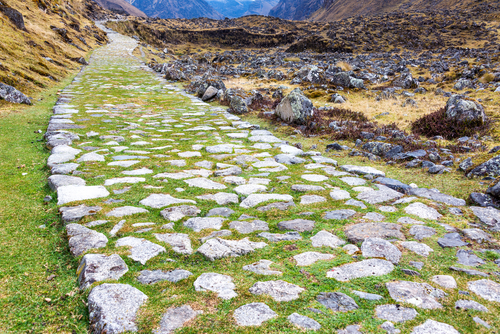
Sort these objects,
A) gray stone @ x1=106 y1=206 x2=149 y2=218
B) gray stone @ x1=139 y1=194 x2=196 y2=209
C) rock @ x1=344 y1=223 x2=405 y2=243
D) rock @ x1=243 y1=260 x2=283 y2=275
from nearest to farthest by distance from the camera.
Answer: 1. rock @ x1=243 y1=260 x2=283 y2=275
2. rock @ x1=344 y1=223 x2=405 y2=243
3. gray stone @ x1=106 y1=206 x2=149 y2=218
4. gray stone @ x1=139 y1=194 x2=196 y2=209

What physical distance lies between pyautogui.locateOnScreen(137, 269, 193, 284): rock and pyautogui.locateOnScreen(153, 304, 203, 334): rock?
1.05ft

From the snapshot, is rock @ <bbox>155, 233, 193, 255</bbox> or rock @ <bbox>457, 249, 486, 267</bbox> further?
rock @ <bbox>155, 233, 193, 255</bbox>

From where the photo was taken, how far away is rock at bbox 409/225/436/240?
2846mm

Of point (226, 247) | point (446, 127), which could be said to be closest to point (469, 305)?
point (226, 247)

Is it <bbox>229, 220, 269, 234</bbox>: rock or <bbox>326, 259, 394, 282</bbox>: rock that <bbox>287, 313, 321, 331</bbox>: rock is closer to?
<bbox>326, 259, 394, 282</bbox>: rock

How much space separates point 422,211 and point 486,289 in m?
1.48

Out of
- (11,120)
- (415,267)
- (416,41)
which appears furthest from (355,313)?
(416,41)

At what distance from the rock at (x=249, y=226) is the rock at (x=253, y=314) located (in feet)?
3.63

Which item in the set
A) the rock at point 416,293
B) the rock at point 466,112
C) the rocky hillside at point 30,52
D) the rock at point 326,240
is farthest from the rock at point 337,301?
the rocky hillside at point 30,52

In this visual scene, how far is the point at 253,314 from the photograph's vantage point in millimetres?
1841

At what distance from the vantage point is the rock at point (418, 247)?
2.57m

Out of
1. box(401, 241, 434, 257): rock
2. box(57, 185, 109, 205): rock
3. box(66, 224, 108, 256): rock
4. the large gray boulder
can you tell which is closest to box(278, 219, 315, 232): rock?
box(401, 241, 434, 257): rock

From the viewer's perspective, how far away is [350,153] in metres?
6.29

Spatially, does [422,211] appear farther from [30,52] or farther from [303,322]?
[30,52]
